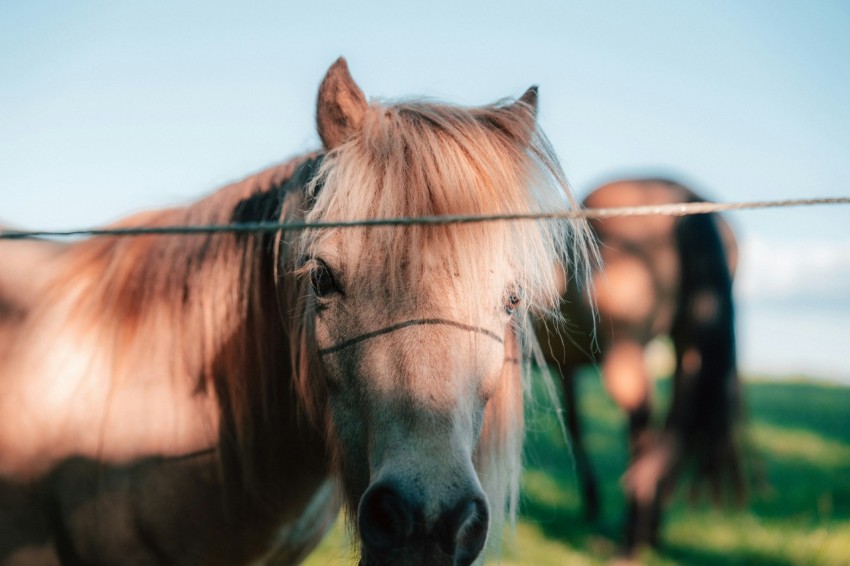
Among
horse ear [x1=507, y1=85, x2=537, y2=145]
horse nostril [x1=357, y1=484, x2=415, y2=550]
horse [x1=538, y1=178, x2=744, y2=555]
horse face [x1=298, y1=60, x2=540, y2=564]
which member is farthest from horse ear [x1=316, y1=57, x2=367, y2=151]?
horse [x1=538, y1=178, x2=744, y2=555]

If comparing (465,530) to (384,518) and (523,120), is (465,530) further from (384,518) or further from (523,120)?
(523,120)

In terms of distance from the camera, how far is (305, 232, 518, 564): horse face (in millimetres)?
1127

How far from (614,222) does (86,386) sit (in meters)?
3.42

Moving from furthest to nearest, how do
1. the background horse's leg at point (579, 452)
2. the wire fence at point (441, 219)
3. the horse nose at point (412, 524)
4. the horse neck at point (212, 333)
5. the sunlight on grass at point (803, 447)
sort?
1. the sunlight on grass at point (803, 447)
2. the background horse's leg at point (579, 452)
3. the horse neck at point (212, 333)
4. the wire fence at point (441, 219)
5. the horse nose at point (412, 524)

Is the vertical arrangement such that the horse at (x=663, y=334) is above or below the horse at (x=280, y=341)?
below

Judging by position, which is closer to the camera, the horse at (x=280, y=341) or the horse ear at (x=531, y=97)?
the horse at (x=280, y=341)

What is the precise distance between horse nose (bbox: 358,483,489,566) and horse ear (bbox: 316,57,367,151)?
36.2 inches

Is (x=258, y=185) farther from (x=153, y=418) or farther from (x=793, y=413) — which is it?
(x=793, y=413)

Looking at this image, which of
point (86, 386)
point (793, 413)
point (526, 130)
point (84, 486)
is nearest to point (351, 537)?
point (84, 486)

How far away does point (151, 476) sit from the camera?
173 cm

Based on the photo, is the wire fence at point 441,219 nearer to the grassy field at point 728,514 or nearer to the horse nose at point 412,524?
the horse nose at point 412,524

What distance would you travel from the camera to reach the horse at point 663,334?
4.07 m

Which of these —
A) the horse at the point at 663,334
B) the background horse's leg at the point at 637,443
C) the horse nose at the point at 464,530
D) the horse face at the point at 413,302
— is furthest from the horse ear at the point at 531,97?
the background horse's leg at the point at 637,443

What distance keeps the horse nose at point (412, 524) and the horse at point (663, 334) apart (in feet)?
9.29
